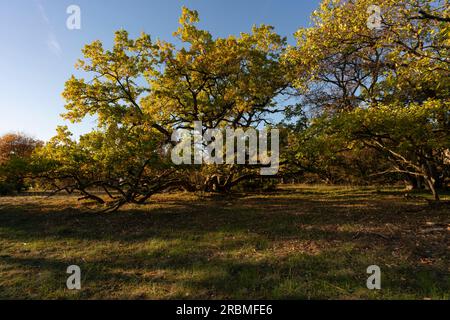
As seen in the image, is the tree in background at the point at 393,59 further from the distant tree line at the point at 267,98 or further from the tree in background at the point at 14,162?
the tree in background at the point at 14,162

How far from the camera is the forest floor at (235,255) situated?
15.3 ft

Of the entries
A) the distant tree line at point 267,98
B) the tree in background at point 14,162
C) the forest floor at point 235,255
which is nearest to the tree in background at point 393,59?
the distant tree line at point 267,98

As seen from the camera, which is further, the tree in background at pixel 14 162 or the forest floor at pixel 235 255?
the tree in background at pixel 14 162

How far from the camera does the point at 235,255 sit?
630 centimetres

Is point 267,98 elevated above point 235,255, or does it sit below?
above

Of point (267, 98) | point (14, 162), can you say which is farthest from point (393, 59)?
point (14, 162)

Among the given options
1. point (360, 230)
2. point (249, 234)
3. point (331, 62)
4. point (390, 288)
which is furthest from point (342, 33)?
point (390, 288)

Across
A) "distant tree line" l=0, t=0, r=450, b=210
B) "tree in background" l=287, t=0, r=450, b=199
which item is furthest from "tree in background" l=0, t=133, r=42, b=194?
"tree in background" l=287, t=0, r=450, b=199

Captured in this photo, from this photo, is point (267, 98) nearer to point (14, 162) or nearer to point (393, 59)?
point (393, 59)

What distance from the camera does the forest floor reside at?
466cm

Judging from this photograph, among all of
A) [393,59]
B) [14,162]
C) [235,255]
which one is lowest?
[235,255]

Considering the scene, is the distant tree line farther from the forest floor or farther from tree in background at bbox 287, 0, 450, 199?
the forest floor
